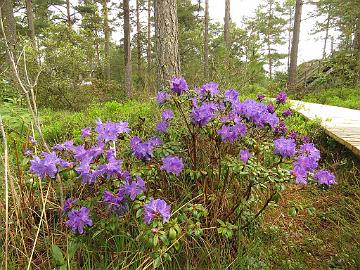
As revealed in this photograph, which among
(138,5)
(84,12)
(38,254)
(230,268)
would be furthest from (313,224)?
(138,5)

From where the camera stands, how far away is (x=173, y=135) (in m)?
2.38

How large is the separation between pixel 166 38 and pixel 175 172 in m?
3.34

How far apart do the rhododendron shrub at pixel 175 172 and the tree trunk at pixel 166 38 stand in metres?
2.37

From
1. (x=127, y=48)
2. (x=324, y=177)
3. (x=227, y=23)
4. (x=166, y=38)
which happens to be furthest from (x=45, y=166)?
(x=227, y=23)

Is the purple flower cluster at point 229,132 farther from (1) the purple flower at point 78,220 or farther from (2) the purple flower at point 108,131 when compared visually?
(1) the purple flower at point 78,220

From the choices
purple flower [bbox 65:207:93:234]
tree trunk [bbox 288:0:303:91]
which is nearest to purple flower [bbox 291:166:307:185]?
purple flower [bbox 65:207:93:234]

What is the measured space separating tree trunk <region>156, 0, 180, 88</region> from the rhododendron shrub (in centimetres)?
237

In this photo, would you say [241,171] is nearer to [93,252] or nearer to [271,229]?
[271,229]

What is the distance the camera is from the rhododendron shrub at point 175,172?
1526 mm

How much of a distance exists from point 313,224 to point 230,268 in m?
1.07

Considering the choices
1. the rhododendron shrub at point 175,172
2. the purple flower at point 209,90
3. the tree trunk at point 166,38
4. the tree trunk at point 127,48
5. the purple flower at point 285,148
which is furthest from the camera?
the tree trunk at point 127,48

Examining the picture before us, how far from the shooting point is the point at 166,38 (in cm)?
473

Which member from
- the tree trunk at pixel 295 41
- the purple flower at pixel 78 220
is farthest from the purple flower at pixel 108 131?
the tree trunk at pixel 295 41

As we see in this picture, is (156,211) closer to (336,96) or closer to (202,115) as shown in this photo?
(202,115)
